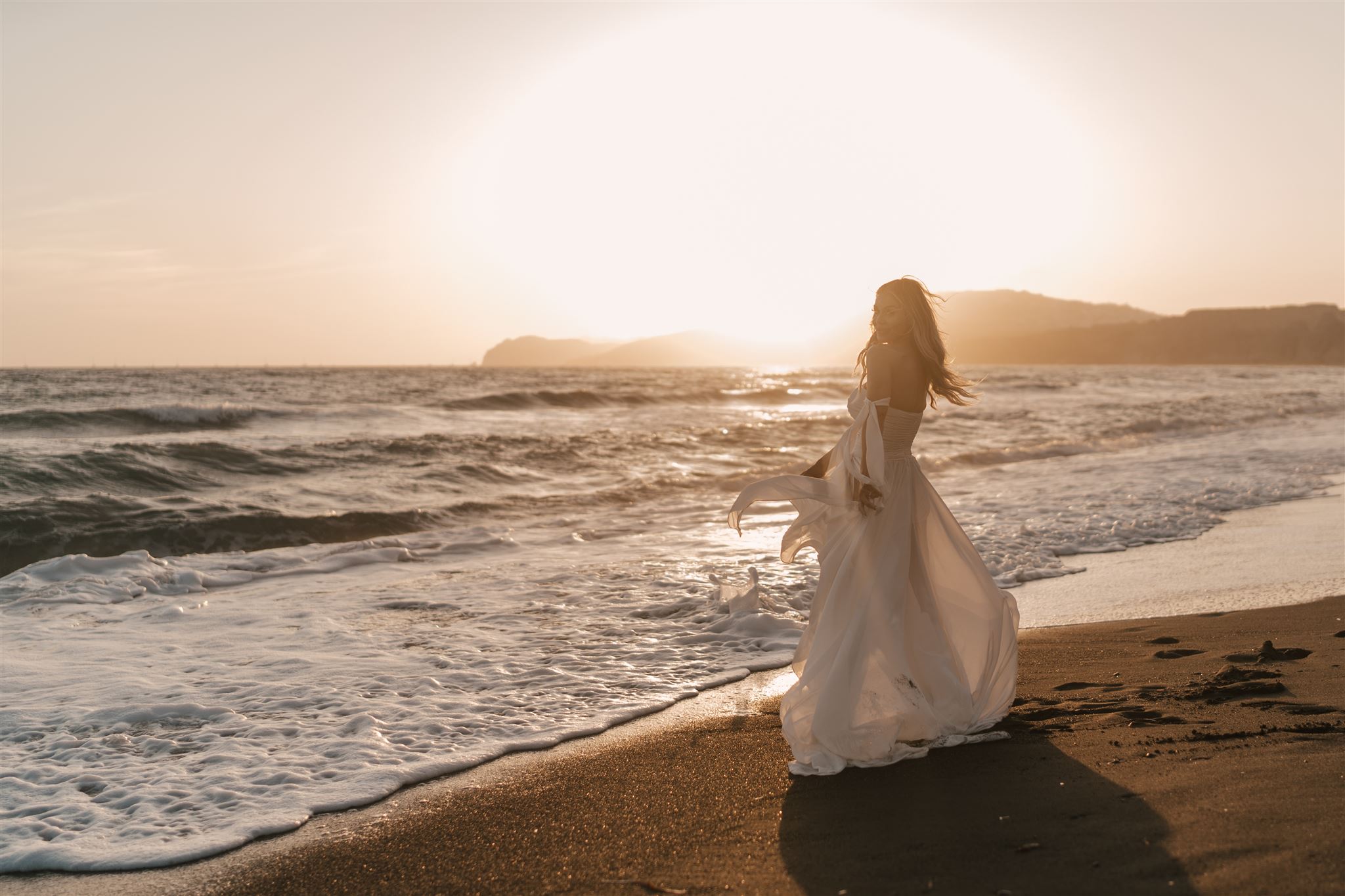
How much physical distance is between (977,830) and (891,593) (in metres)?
1.14

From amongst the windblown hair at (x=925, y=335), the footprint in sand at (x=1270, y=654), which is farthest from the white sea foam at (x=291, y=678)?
the footprint in sand at (x=1270, y=654)

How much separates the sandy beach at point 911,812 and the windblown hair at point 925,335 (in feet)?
5.29

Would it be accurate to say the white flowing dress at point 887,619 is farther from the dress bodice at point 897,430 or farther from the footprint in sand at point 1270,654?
the footprint in sand at point 1270,654

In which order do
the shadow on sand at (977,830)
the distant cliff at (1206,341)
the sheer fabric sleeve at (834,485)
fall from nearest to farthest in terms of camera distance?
the shadow on sand at (977,830)
the sheer fabric sleeve at (834,485)
the distant cliff at (1206,341)

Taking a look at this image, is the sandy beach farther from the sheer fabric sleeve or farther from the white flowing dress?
the sheer fabric sleeve

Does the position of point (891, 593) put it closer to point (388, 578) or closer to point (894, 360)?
point (894, 360)

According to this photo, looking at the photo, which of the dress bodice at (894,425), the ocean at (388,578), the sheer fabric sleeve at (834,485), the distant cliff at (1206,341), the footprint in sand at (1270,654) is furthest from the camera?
the distant cliff at (1206,341)

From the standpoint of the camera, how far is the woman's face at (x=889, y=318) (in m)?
4.12

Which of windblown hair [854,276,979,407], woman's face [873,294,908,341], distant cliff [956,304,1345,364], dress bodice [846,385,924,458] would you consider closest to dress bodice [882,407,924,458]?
dress bodice [846,385,924,458]

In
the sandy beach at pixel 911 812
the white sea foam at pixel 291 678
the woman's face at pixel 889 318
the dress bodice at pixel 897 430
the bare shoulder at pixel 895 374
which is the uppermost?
the woman's face at pixel 889 318

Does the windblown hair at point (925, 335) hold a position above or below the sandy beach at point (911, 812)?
above

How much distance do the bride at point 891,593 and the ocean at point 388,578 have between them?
1.52 metres

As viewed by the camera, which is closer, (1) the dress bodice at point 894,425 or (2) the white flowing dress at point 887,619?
(2) the white flowing dress at point 887,619

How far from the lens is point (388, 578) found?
30.5 feet
